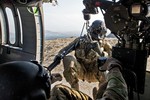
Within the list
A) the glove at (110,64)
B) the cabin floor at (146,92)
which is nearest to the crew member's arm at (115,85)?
the glove at (110,64)

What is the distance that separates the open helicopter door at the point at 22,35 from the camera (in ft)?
17.9

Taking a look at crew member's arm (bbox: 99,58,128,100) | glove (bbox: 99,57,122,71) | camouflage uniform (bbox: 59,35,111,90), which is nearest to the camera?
crew member's arm (bbox: 99,58,128,100)

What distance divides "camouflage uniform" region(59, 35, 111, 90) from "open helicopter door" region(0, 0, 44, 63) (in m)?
1.16

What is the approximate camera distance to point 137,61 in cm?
202

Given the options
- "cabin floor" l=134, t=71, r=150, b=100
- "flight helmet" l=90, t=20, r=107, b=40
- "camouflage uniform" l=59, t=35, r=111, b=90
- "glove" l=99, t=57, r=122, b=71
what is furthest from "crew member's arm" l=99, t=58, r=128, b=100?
"flight helmet" l=90, t=20, r=107, b=40

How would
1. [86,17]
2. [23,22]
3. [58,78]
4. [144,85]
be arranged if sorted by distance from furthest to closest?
[23,22] < [86,17] < [58,78] < [144,85]

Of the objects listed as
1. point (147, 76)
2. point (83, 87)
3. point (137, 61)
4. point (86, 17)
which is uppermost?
point (86, 17)

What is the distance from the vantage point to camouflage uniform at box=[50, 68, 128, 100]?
163cm

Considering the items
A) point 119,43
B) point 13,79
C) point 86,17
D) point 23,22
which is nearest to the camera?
point 13,79

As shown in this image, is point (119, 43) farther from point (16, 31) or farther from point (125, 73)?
point (16, 31)

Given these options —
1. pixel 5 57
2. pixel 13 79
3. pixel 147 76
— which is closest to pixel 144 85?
pixel 147 76

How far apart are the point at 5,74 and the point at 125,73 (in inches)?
36.7

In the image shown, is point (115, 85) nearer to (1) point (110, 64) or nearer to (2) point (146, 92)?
(1) point (110, 64)

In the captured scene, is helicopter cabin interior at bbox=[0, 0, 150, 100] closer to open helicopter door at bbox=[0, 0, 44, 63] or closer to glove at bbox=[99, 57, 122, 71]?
open helicopter door at bbox=[0, 0, 44, 63]
